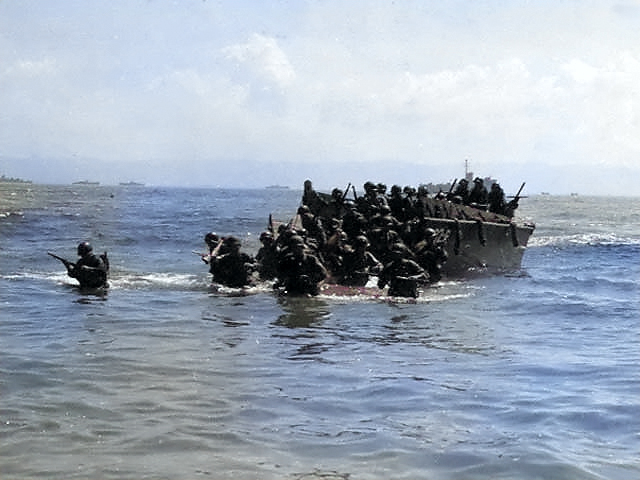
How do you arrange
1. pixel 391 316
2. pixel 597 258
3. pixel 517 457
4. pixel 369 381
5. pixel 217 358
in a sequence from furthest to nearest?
pixel 597 258 → pixel 391 316 → pixel 217 358 → pixel 369 381 → pixel 517 457

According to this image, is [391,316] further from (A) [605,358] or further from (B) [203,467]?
(B) [203,467]

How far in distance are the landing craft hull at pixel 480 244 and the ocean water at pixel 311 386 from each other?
384 cm

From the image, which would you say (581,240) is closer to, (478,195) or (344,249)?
(478,195)

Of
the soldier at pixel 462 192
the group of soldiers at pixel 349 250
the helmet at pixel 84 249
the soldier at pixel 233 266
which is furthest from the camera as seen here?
the soldier at pixel 462 192

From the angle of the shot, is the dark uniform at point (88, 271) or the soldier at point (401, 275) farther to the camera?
the dark uniform at point (88, 271)

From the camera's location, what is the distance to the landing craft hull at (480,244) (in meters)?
25.4

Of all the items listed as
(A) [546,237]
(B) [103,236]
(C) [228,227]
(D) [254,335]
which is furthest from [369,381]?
(C) [228,227]

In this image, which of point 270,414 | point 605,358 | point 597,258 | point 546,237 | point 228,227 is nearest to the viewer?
point 270,414

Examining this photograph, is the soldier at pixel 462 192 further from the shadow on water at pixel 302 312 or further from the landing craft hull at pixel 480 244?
the shadow on water at pixel 302 312

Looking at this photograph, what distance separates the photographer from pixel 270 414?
30.7 ft

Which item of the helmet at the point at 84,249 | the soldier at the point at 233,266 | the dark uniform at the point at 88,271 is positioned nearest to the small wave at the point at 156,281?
the dark uniform at the point at 88,271

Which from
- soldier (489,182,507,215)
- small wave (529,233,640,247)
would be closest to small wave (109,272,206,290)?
soldier (489,182,507,215)

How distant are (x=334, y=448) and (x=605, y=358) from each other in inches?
264

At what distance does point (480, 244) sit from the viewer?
26.7 metres
